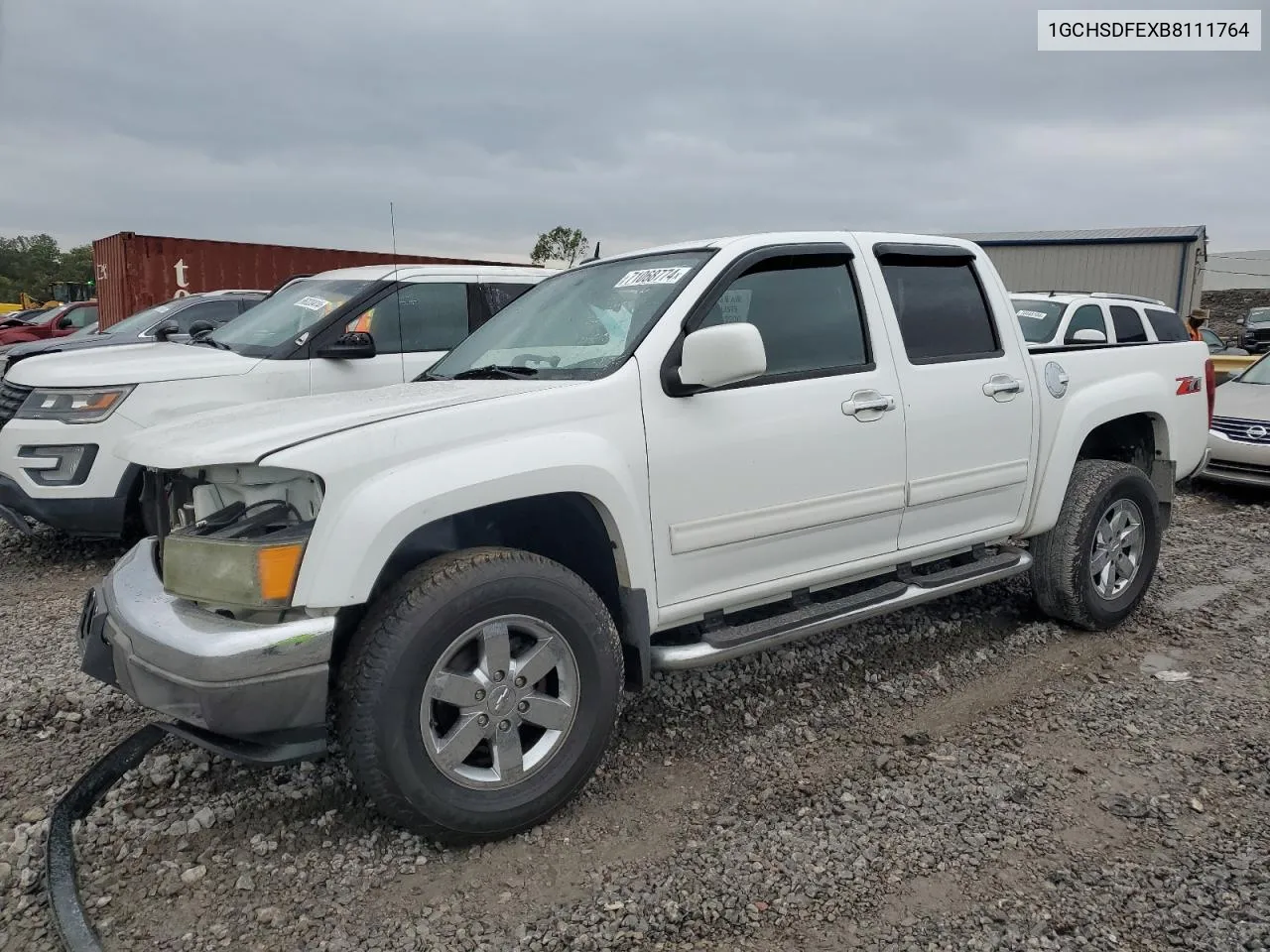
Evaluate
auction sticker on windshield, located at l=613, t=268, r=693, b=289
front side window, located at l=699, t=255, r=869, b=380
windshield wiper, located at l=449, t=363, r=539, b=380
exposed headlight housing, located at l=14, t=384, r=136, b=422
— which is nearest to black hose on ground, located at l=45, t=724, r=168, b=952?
windshield wiper, located at l=449, t=363, r=539, b=380

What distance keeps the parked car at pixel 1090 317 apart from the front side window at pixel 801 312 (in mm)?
6913

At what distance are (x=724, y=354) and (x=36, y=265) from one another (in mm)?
93526

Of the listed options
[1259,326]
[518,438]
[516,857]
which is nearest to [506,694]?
[516,857]

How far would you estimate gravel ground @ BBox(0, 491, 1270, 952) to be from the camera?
95.2 inches

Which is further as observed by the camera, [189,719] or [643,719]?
[643,719]

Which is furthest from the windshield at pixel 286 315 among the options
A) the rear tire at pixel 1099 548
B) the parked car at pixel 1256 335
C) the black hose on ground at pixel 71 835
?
the parked car at pixel 1256 335

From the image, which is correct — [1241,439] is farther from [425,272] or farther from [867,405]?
[425,272]

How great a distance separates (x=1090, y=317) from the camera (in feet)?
34.2

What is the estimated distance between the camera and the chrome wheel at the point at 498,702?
2641 millimetres

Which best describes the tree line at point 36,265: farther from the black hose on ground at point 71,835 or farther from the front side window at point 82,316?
the black hose on ground at point 71,835

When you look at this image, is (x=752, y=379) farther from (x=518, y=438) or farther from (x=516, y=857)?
(x=516, y=857)

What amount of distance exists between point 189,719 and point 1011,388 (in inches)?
131

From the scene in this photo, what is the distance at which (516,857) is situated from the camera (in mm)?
2730

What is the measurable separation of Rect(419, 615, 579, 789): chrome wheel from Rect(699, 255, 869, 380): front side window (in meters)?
1.26
